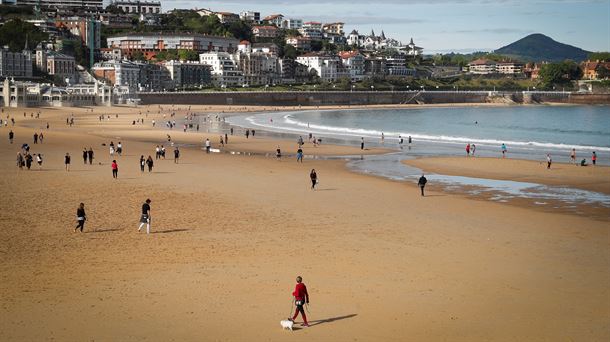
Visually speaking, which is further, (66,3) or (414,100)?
(66,3)

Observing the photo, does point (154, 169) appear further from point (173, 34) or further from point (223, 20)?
point (223, 20)

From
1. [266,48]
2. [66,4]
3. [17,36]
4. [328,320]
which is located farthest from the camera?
[66,4]

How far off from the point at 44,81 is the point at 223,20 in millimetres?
93272

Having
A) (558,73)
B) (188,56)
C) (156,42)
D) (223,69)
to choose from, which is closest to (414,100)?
(223,69)

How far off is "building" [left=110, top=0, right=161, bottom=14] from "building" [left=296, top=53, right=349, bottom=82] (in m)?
46.8

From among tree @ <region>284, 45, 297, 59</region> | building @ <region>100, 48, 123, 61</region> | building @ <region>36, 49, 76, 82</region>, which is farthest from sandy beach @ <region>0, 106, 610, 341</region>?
tree @ <region>284, 45, 297, 59</region>

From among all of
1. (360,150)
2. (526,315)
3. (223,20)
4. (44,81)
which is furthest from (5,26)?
(526,315)

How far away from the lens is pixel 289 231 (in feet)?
55.9

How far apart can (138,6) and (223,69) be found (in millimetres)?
64243

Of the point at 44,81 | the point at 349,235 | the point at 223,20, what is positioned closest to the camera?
the point at 349,235

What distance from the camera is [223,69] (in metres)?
144

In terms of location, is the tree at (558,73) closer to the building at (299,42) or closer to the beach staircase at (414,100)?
the beach staircase at (414,100)

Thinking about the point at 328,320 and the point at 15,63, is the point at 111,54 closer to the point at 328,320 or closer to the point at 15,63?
the point at 15,63

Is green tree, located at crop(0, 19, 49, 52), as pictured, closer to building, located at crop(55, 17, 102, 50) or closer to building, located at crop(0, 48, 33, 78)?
building, located at crop(0, 48, 33, 78)
